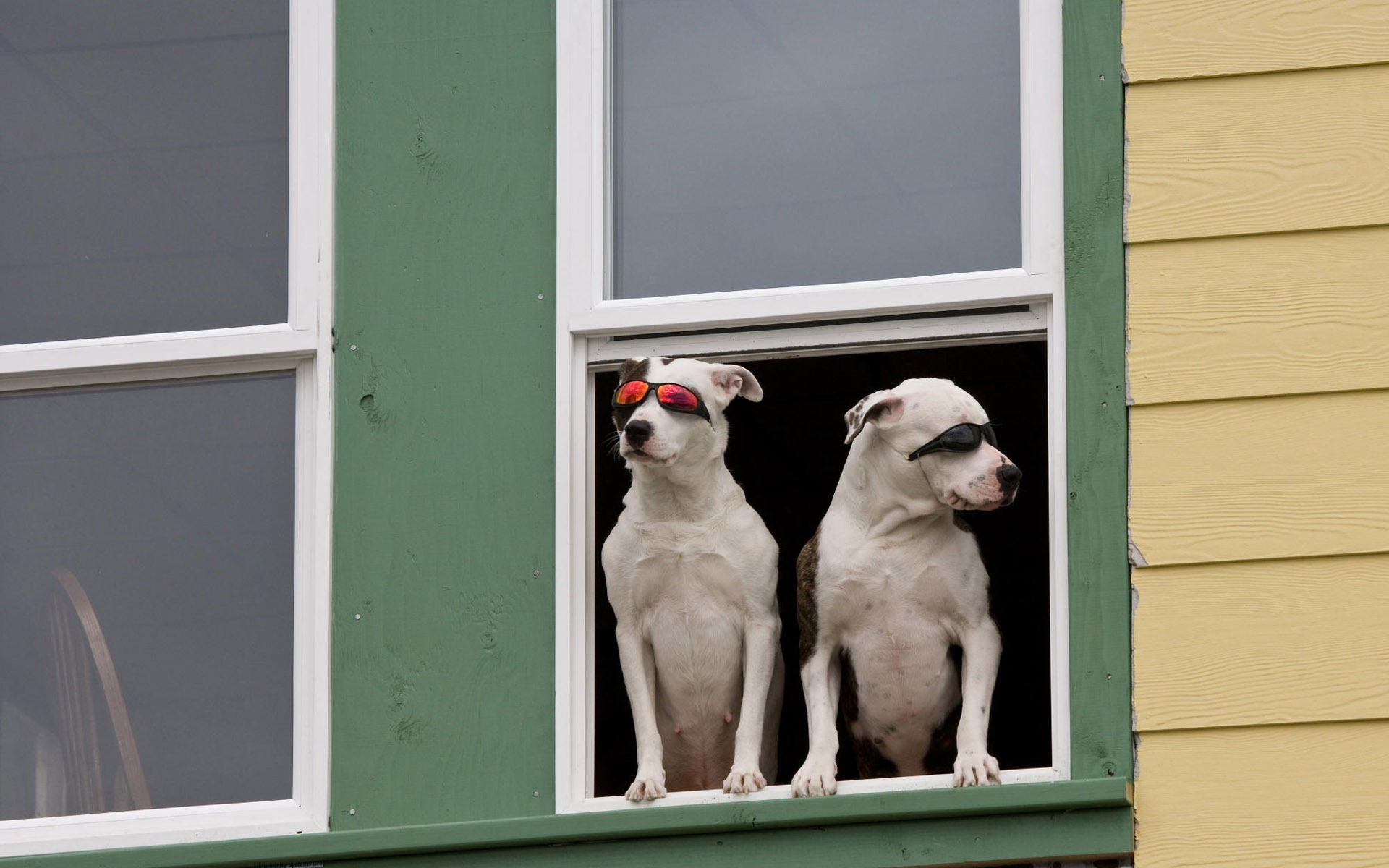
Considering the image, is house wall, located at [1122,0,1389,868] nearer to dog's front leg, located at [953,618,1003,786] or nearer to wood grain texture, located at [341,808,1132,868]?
wood grain texture, located at [341,808,1132,868]

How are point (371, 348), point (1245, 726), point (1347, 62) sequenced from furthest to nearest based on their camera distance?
point (371, 348) → point (1347, 62) → point (1245, 726)

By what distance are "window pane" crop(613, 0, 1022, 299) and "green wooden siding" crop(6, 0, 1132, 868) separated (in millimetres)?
252

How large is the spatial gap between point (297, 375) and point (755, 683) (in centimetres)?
141

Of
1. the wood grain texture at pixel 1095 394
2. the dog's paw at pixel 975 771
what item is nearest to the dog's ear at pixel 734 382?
the wood grain texture at pixel 1095 394

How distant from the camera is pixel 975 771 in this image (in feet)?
16.4

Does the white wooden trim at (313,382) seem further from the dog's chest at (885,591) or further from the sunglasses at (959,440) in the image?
the sunglasses at (959,440)

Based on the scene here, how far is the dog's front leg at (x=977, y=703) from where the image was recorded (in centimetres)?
499

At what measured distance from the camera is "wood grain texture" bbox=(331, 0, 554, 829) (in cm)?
525

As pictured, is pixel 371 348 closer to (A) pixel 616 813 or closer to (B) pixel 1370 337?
(A) pixel 616 813

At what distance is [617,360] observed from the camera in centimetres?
555

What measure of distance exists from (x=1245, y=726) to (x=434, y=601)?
192 cm

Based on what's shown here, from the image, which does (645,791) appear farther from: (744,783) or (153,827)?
(153,827)

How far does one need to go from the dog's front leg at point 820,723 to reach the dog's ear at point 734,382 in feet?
2.28

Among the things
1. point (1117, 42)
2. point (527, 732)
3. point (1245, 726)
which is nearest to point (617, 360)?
point (527, 732)
